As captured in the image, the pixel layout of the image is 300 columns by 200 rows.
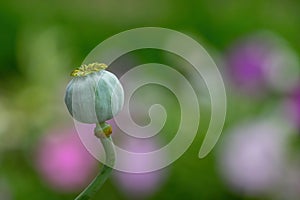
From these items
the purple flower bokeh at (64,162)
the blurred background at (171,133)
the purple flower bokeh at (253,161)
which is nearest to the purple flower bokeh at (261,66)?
the blurred background at (171,133)

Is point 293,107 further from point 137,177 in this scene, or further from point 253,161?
point 137,177

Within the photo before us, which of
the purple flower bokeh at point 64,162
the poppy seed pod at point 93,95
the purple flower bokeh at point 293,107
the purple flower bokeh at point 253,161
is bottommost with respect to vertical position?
the purple flower bokeh at point 64,162

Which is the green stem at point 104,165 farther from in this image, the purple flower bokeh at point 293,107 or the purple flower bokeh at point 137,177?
the purple flower bokeh at point 293,107

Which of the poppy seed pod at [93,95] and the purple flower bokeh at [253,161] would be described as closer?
the poppy seed pod at [93,95]

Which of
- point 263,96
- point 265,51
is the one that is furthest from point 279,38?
point 263,96

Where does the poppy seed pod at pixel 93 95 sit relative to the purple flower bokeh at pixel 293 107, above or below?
below

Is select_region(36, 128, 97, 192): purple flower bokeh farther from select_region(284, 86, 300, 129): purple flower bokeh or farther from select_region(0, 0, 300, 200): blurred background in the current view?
select_region(284, 86, 300, 129): purple flower bokeh

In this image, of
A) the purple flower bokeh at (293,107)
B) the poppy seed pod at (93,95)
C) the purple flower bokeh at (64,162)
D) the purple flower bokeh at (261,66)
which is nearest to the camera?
the poppy seed pod at (93,95)

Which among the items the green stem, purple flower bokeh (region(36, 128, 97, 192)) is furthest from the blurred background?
the green stem
